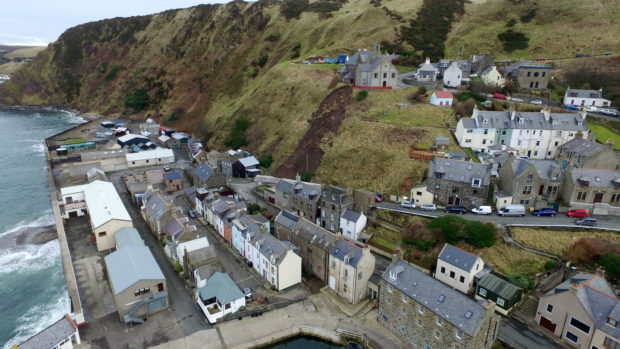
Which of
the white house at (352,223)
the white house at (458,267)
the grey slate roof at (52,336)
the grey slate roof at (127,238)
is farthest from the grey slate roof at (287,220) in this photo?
the grey slate roof at (52,336)

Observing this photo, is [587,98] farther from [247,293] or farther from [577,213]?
[247,293]

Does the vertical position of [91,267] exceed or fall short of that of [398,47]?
it falls short

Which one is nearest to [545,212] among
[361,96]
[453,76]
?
[361,96]

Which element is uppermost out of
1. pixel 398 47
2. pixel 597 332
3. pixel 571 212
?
pixel 398 47

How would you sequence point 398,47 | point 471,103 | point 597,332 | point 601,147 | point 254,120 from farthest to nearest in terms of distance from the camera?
point 398,47 < point 254,120 < point 471,103 < point 601,147 < point 597,332

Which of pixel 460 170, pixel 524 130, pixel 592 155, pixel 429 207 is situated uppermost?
pixel 524 130

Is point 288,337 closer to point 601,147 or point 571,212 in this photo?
point 571,212

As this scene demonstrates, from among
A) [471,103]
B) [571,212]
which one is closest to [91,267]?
[571,212]

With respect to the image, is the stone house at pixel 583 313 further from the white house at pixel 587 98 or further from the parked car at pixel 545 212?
the white house at pixel 587 98
